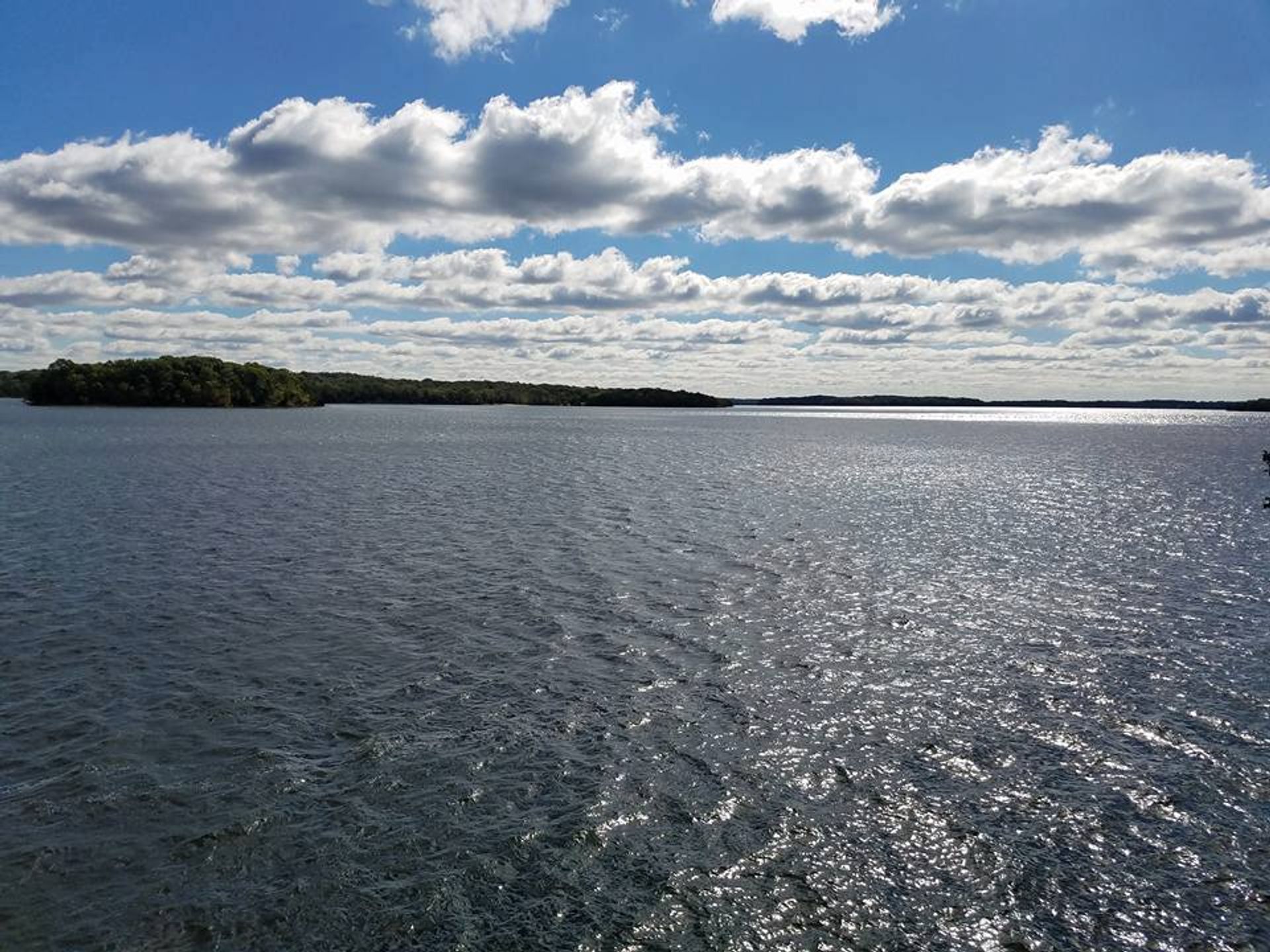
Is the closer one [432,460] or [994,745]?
[994,745]

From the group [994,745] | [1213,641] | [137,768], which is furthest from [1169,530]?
[137,768]

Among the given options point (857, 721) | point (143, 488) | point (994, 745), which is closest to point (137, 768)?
point (857, 721)

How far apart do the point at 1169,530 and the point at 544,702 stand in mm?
43594

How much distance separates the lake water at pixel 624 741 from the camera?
12102 millimetres

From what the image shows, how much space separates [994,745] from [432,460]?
252 ft

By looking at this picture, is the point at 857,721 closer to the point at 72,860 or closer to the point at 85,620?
the point at 72,860

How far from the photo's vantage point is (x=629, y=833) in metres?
14.0

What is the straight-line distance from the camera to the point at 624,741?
17.5 metres

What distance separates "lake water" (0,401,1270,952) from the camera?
1210 centimetres

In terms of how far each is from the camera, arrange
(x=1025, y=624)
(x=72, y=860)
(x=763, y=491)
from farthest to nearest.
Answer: (x=763, y=491), (x=1025, y=624), (x=72, y=860)

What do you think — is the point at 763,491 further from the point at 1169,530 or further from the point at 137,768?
the point at 137,768

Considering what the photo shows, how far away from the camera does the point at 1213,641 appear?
996 inches

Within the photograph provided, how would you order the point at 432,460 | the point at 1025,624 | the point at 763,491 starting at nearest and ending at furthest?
the point at 1025,624 < the point at 763,491 < the point at 432,460

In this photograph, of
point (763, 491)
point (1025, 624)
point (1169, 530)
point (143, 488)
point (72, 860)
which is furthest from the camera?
point (763, 491)
